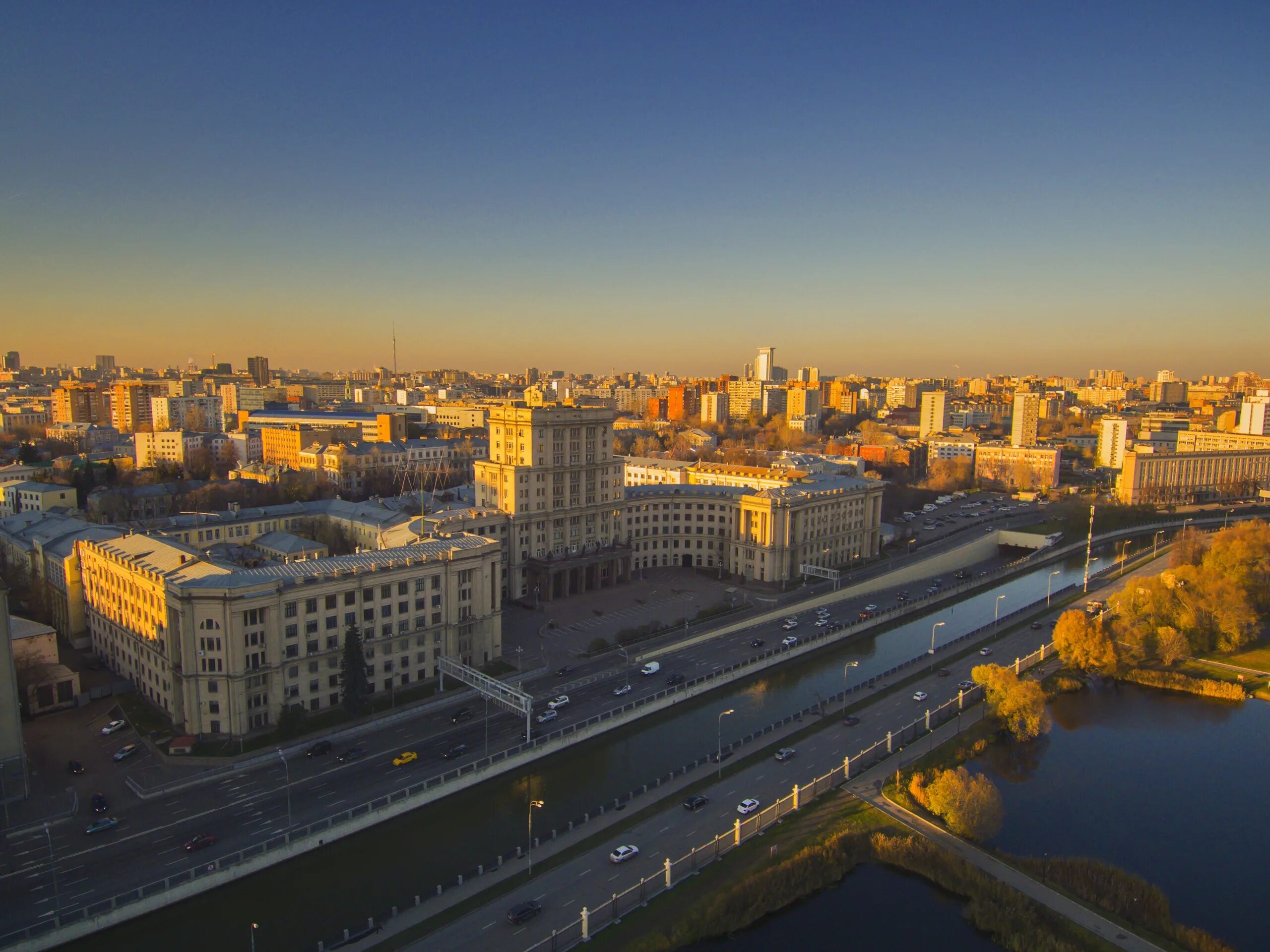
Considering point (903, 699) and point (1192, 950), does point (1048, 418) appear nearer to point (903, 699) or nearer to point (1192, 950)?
point (903, 699)

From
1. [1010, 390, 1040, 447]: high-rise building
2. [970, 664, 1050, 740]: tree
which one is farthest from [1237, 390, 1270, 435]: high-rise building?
[970, 664, 1050, 740]: tree

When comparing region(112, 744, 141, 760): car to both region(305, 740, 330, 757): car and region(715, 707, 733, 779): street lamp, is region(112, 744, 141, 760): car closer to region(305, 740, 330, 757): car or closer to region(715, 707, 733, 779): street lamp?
region(305, 740, 330, 757): car

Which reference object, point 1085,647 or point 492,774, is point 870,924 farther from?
point 1085,647

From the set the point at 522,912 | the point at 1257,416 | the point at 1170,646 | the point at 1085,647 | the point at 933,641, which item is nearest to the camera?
the point at 522,912

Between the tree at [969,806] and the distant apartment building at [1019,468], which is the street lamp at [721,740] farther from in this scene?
the distant apartment building at [1019,468]

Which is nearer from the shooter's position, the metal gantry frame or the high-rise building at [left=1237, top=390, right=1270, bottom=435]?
the metal gantry frame

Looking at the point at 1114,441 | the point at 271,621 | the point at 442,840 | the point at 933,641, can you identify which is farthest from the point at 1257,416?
the point at 271,621

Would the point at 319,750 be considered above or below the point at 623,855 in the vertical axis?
above
